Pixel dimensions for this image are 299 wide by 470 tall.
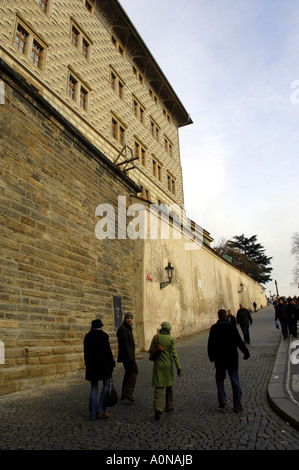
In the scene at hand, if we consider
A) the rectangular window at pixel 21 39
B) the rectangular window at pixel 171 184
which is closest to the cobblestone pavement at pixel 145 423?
the rectangular window at pixel 21 39

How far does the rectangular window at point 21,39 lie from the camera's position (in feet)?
40.6

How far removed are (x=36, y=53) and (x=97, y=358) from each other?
43.3 ft

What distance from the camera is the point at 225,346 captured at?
5.29 m

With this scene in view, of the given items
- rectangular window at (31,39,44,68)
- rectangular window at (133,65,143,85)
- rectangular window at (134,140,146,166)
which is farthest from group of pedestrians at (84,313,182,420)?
rectangular window at (133,65,143,85)

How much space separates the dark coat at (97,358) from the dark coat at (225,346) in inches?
68.0

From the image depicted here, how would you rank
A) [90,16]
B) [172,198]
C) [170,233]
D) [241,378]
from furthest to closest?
[172,198]
[90,16]
[170,233]
[241,378]

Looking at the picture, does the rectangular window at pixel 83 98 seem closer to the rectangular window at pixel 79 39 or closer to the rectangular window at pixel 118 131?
the rectangular window at pixel 79 39

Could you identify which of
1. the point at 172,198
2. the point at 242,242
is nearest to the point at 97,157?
the point at 172,198

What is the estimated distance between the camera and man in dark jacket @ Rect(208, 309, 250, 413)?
5.06 m

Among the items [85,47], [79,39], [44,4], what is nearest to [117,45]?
[85,47]

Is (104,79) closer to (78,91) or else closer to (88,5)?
(78,91)

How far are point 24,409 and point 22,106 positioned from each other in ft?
22.6

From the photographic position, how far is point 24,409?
16.8 feet

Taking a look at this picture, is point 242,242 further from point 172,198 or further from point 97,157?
point 97,157
